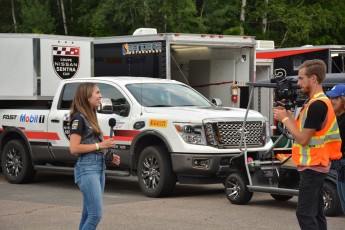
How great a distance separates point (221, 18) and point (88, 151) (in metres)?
31.9

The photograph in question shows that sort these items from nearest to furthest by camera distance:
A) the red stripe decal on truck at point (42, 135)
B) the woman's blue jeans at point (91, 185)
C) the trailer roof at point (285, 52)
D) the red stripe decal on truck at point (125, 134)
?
the woman's blue jeans at point (91, 185) < the red stripe decal on truck at point (125, 134) < the red stripe decal on truck at point (42, 135) < the trailer roof at point (285, 52)

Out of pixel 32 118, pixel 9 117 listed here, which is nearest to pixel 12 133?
pixel 9 117

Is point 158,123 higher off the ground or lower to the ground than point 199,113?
lower

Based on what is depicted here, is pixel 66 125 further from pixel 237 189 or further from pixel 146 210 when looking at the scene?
pixel 237 189

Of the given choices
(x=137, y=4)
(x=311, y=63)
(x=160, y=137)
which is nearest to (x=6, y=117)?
(x=160, y=137)

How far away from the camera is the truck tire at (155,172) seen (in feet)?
41.9

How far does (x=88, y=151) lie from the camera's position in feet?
24.7

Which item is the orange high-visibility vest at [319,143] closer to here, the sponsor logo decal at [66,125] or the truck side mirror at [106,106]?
the truck side mirror at [106,106]

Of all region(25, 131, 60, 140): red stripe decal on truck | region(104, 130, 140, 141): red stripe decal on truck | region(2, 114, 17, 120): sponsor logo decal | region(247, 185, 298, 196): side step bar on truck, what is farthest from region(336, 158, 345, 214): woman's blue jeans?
region(2, 114, 17, 120): sponsor logo decal

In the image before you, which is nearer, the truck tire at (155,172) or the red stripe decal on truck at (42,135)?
the truck tire at (155,172)

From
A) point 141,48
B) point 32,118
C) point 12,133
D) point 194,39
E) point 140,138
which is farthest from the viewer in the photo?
point 141,48

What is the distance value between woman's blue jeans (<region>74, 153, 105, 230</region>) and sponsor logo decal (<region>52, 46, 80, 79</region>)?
9.08 meters

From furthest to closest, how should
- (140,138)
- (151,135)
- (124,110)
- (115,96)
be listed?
(115,96)
(124,110)
(140,138)
(151,135)

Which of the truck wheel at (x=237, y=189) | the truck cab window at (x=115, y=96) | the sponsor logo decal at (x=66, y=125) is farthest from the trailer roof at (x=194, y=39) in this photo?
the truck wheel at (x=237, y=189)
